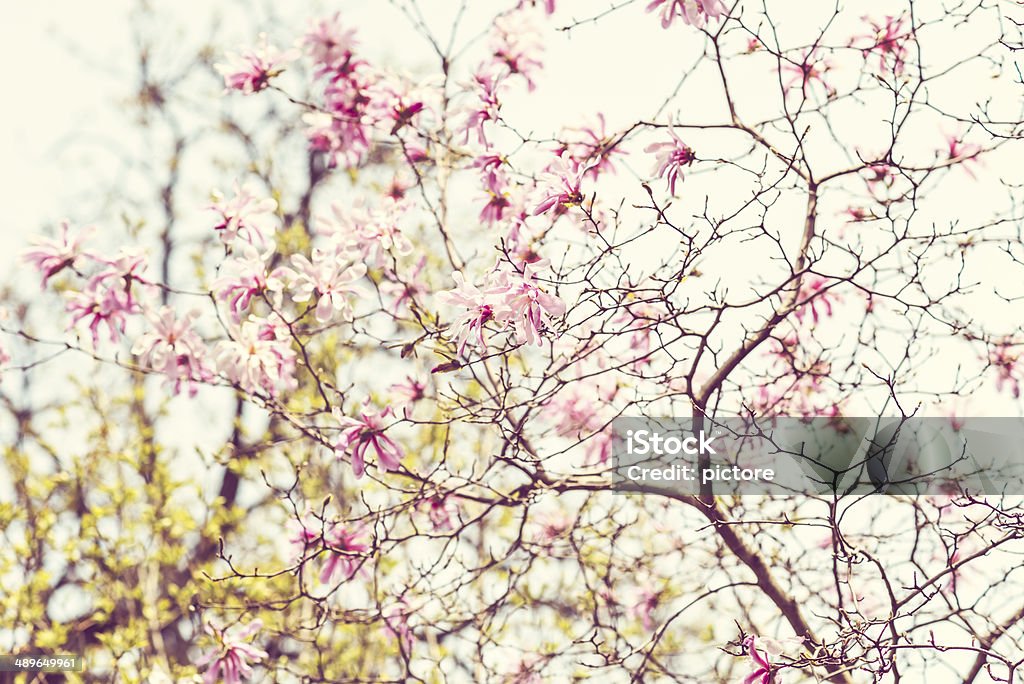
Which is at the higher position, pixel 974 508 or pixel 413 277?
pixel 413 277

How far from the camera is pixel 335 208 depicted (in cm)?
294

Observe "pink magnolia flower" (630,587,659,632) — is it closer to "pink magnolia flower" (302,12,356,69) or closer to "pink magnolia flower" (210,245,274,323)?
"pink magnolia flower" (210,245,274,323)

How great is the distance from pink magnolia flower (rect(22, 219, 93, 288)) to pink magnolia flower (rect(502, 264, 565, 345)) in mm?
1756

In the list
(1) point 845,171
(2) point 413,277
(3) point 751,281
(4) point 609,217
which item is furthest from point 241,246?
(1) point 845,171

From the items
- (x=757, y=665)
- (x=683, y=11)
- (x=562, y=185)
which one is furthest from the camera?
(x=683, y=11)

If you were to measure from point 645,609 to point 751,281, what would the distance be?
158 centimetres

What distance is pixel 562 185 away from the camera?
230cm

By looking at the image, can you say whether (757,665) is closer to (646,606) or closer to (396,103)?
(646,606)

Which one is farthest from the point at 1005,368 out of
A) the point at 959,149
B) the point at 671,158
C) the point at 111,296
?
the point at 111,296

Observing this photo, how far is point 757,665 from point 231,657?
1.69 m

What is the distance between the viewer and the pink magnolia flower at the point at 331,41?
10.6 ft

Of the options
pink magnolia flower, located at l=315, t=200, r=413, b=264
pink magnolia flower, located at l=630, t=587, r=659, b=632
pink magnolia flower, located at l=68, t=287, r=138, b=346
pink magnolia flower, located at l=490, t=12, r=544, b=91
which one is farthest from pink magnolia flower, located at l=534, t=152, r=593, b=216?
pink magnolia flower, located at l=630, t=587, r=659, b=632

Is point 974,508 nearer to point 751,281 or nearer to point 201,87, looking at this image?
point 751,281

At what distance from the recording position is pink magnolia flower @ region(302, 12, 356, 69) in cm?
324
